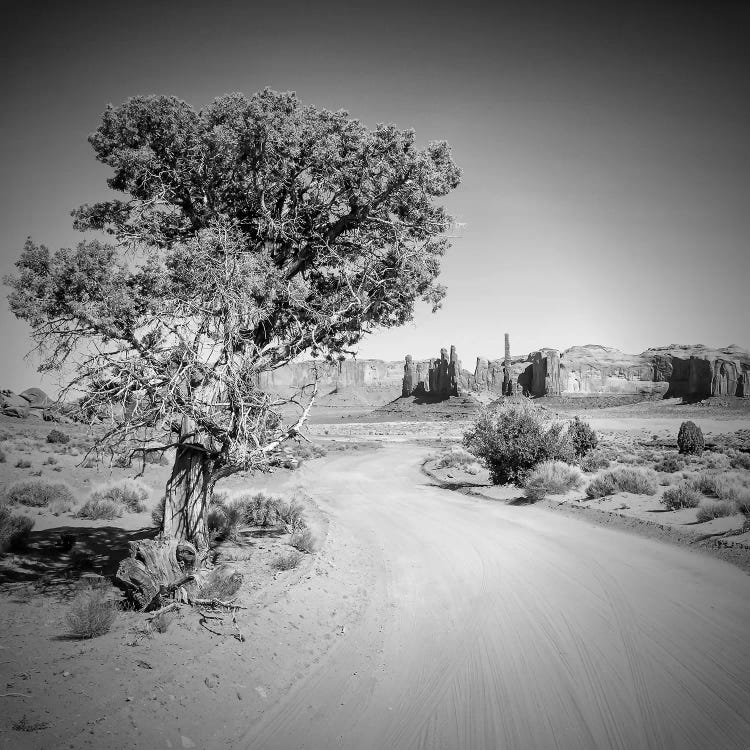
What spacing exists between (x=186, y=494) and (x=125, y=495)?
8968 millimetres

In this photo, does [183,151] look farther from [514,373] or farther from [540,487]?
[514,373]

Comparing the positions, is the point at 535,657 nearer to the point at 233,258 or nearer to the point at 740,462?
the point at 233,258

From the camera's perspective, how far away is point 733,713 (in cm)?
414

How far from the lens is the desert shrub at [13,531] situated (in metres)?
8.61

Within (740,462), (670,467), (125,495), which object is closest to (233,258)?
(125,495)

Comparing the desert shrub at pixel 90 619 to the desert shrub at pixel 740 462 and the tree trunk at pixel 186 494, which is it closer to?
the tree trunk at pixel 186 494

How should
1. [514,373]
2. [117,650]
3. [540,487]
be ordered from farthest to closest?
[514,373]
[540,487]
[117,650]

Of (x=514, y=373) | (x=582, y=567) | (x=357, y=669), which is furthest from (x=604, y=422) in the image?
(x=514, y=373)

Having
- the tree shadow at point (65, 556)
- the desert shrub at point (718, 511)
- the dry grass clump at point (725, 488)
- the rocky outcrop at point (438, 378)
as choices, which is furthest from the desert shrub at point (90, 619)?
the rocky outcrop at point (438, 378)

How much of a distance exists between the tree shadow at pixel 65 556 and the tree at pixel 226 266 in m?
2.35

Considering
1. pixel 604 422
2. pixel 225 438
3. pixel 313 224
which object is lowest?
pixel 604 422

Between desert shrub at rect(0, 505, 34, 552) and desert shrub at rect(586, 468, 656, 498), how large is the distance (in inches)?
666

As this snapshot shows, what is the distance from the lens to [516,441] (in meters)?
18.2

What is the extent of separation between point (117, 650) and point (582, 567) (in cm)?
804
